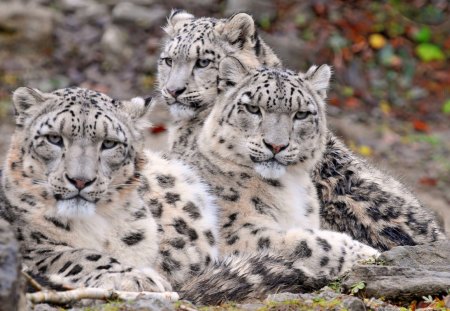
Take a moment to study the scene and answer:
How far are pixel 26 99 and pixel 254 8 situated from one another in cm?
1191

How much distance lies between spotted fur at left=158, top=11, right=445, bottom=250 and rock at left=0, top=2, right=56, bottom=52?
7.97m

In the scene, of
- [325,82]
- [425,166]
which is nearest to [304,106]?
[325,82]

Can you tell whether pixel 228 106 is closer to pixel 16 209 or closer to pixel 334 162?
pixel 334 162

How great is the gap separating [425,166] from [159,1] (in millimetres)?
6417

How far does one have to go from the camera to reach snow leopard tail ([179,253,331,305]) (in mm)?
6195

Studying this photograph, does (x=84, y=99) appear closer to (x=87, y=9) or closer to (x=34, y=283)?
(x=34, y=283)

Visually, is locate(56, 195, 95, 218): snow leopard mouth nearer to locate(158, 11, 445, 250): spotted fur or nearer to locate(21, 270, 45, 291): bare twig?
locate(21, 270, 45, 291): bare twig

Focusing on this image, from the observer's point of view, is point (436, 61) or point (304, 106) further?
point (436, 61)

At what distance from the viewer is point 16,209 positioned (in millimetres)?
6289

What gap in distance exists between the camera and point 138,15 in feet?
59.6

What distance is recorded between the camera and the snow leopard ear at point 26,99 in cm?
646

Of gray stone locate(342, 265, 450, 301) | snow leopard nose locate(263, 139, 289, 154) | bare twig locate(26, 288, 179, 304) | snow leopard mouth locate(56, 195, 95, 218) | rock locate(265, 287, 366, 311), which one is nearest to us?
bare twig locate(26, 288, 179, 304)

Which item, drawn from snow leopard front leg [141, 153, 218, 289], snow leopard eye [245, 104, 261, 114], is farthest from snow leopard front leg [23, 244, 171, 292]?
snow leopard eye [245, 104, 261, 114]

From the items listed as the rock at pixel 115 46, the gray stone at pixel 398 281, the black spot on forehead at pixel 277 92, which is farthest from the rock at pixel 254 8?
the gray stone at pixel 398 281
